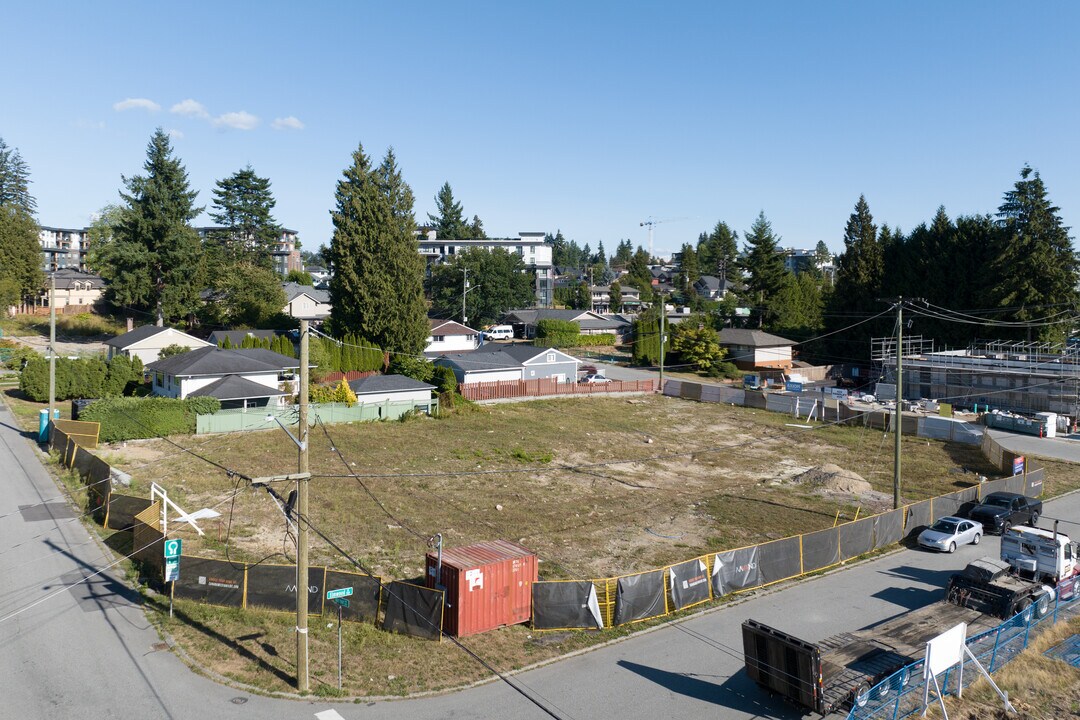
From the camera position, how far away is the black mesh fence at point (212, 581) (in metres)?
19.5

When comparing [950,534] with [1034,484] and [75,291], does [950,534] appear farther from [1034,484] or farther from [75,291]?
[75,291]

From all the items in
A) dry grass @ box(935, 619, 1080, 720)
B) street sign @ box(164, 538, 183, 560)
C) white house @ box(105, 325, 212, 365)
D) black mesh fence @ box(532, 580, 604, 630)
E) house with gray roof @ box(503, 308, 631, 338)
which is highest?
house with gray roof @ box(503, 308, 631, 338)

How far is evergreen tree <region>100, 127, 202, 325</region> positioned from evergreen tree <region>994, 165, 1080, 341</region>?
7730 centimetres

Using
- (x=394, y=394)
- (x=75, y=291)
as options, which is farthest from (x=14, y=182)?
(x=394, y=394)

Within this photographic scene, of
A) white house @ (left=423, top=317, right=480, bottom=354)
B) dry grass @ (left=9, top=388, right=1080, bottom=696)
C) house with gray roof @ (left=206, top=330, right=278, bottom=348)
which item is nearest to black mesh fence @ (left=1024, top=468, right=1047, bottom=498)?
dry grass @ (left=9, top=388, right=1080, bottom=696)

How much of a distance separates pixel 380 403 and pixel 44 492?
72.1 ft

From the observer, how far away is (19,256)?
86.1 m

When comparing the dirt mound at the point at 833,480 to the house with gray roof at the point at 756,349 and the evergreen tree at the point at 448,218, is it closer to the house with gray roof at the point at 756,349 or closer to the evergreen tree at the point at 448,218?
the house with gray roof at the point at 756,349

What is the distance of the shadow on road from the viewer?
15.2m

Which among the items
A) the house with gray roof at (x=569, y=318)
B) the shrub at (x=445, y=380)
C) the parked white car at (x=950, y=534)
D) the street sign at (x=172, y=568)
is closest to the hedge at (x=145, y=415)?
the shrub at (x=445, y=380)

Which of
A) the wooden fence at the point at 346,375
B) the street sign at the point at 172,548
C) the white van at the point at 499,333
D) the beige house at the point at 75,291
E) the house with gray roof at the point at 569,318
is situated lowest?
the street sign at the point at 172,548

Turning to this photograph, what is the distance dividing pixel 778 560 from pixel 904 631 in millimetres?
5337

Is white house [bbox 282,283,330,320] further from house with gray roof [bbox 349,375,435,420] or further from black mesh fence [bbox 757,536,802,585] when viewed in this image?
black mesh fence [bbox 757,536,802,585]

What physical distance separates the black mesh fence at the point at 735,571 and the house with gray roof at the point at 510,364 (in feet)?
126
